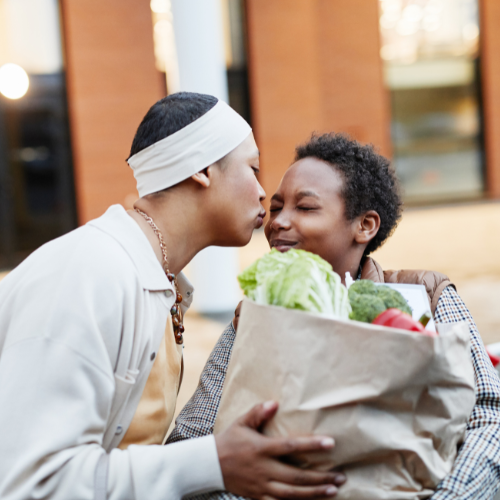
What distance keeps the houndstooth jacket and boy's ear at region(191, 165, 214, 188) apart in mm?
462

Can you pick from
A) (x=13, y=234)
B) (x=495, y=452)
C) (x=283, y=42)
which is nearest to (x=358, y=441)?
(x=495, y=452)

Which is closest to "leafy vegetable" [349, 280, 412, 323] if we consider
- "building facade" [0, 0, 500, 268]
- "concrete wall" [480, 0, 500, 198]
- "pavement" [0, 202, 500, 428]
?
"pavement" [0, 202, 500, 428]

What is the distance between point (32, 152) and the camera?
1168 centimetres

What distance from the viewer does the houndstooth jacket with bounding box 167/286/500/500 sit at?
1318mm

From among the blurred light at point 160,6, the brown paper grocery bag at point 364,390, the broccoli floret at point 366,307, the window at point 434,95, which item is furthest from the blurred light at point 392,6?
the brown paper grocery bag at point 364,390

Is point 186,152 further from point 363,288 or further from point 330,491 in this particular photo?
point 330,491

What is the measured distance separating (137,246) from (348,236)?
0.75 meters

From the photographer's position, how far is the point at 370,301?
137cm

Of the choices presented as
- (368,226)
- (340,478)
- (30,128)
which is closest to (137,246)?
(340,478)

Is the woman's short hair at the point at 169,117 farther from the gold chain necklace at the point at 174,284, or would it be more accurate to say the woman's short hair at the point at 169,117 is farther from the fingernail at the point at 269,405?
the fingernail at the point at 269,405

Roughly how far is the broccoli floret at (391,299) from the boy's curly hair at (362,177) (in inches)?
23.6

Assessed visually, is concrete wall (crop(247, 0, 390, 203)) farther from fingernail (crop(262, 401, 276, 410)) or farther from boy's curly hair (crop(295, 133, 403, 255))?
fingernail (crop(262, 401, 276, 410))

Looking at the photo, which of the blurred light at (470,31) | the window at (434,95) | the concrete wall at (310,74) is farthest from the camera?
the blurred light at (470,31)

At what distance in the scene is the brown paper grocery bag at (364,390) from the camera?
1.16 meters
